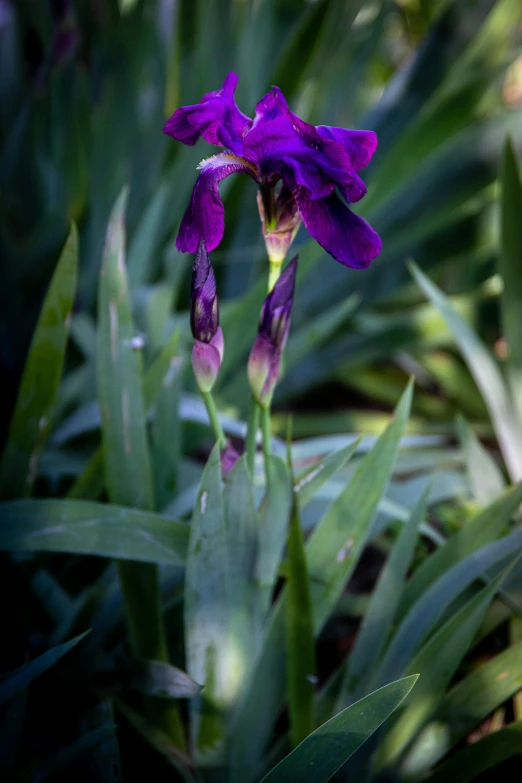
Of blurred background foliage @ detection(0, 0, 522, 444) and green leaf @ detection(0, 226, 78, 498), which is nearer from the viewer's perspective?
green leaf @ detection(0, 226, 78, 498)

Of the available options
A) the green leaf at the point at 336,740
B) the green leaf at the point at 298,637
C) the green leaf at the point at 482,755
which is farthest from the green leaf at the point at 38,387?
the green leaf at the point at 482,755

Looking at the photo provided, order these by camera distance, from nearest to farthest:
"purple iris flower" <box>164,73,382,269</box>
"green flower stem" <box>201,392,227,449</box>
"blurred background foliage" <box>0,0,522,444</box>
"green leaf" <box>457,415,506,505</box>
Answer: "purple iris flower" <box>164,73,382,269</box>
"green flower stem" <box>201,392,227,449</box>
"green leaf" <box>457,415,506,505</box>
"blurred background foliage" <box>0,0,522,444</box>

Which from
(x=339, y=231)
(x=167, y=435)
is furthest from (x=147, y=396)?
(x=339, y=231)

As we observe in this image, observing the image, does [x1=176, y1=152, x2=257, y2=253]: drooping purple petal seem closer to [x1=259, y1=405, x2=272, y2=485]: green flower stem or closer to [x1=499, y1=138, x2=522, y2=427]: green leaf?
[x1=259, y1=405, x2=272, y2=485]: green flower stem

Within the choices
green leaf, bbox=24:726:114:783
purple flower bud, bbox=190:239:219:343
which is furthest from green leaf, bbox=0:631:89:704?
purple flower bud, bbox=190:239:219:343

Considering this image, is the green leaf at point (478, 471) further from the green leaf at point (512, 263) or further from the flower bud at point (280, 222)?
the flower bud at point (280, 222)

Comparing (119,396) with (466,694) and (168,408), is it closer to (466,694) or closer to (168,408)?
(168,408)

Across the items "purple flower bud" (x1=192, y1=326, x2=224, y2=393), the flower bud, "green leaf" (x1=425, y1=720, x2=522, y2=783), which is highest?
the flower bud
